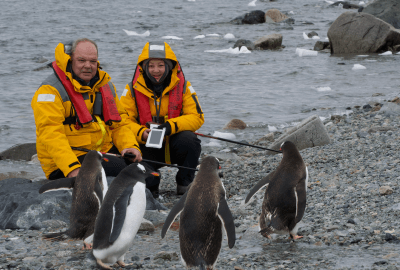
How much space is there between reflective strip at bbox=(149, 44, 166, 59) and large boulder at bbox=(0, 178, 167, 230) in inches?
57.9

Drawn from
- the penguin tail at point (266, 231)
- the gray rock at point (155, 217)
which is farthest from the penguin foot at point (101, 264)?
the penguin tail at point (266, 231)

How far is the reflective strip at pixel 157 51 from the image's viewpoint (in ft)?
15.2

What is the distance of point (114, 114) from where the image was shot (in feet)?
14.1

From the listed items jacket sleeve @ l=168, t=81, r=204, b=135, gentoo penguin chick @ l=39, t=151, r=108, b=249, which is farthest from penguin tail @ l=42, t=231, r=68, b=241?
jacket sleeve @ l=168, t=81, r=204, b=135

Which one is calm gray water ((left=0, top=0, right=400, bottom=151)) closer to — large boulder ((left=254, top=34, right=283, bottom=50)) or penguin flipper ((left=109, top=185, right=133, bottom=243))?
large boulder ((left=254, top=34, right=283, bottom=50))

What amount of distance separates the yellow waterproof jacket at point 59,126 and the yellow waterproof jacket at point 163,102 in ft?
1.55

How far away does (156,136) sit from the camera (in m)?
4.63

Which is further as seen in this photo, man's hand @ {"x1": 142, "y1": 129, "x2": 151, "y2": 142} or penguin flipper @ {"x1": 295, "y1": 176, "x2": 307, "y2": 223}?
man's hand @ {"x1": 142, "y1": 129, "x2": 151, "y2": 142}

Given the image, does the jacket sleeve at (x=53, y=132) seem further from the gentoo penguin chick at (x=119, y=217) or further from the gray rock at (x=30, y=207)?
the gentoo penguin chick at (x=119, y=217)

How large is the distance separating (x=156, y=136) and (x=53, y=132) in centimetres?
104

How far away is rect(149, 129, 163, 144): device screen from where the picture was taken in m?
4.62

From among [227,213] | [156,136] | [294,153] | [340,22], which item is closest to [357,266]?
[227,213]

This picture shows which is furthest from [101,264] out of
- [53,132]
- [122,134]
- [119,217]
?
[122,134]

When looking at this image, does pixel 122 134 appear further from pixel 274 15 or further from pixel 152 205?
pixel 274 15
